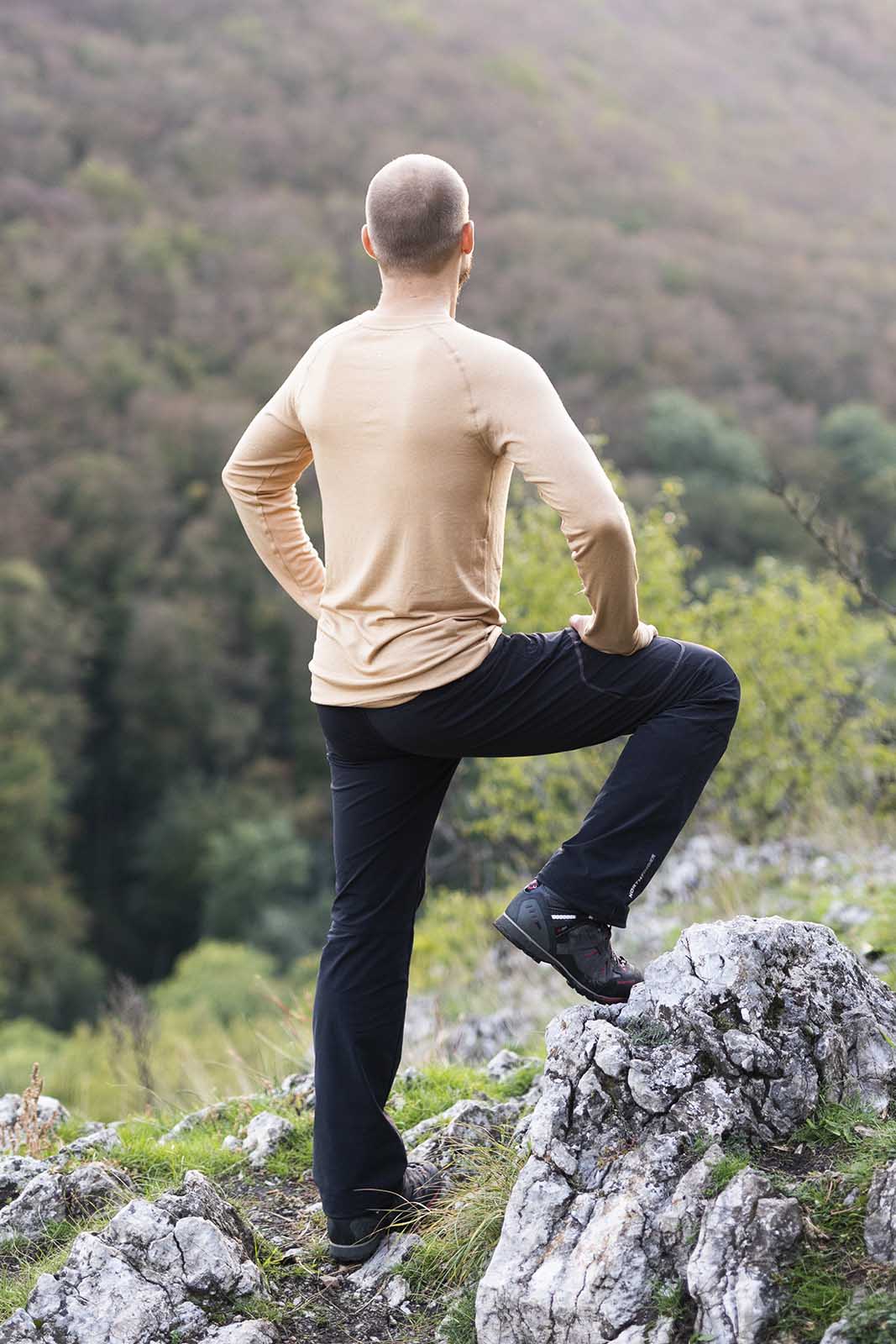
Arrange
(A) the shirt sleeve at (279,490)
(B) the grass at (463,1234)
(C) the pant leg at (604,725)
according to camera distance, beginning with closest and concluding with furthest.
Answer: (C) the pant leg at (604,725), (B) the grass at (463,1234), (A) the shirt sleeve at (279,490)

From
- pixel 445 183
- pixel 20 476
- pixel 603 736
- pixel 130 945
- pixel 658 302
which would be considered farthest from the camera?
pixel 658 302

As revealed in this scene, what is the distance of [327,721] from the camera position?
9.95ft

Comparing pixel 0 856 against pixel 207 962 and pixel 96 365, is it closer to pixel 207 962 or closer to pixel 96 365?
pixel 207 962

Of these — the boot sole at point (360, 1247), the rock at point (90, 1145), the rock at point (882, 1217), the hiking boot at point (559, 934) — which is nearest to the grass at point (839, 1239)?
the rock at point (882, 1217)

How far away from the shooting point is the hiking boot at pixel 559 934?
9.59 ft

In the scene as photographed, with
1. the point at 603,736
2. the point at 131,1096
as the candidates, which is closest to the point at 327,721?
the point at 603,736

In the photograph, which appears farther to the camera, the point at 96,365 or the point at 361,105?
the point at 361,105

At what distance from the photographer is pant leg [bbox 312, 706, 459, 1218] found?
10.0 feet

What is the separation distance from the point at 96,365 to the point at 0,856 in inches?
781

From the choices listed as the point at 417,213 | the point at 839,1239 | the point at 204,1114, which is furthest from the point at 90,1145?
the point at 417,213

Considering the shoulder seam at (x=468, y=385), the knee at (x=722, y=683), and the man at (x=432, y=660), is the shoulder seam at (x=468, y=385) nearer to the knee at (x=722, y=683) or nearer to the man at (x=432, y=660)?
the man at (x=432, y=660)

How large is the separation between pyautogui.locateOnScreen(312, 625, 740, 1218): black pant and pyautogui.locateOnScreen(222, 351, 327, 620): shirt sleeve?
0.49 m

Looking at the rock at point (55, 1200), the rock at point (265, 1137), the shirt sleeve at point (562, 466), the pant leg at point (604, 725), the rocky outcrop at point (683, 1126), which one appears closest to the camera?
the rocky outcrop at point (683, 1126)

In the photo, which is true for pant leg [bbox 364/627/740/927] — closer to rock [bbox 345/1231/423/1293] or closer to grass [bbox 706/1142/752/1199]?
grass [bbox 706/1142/752/1199]
